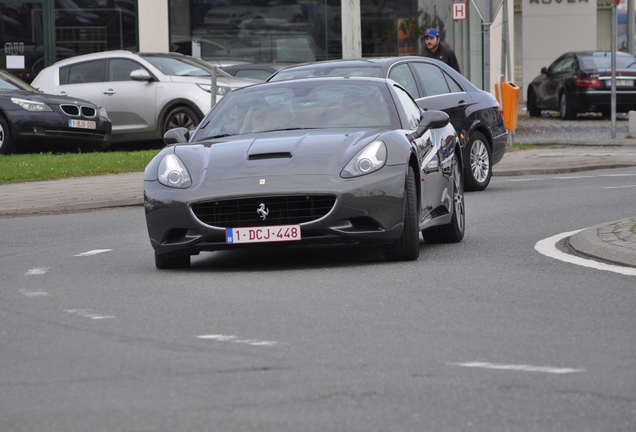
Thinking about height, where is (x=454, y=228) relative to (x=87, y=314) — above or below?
above

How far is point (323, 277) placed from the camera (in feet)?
25.8

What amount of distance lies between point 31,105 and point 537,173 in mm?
7964

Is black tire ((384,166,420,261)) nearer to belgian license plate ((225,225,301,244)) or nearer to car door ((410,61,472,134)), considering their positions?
belgian license plate ((225,225,301,244))

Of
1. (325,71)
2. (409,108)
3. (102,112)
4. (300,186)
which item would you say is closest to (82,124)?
(102,112)

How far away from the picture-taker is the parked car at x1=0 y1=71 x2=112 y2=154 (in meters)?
20.0

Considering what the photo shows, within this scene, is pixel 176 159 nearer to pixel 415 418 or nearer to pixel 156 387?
pixel 156 387

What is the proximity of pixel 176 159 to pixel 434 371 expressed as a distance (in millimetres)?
3931

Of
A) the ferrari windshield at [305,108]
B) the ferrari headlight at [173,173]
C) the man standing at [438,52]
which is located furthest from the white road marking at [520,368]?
the man standing at [438,52]

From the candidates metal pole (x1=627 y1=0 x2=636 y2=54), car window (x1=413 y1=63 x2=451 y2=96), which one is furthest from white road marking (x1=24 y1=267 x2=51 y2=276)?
metal pole (x1=627 y1=0 x2=636 y2=54)

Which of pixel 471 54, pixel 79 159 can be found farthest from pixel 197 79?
pixel 471 54

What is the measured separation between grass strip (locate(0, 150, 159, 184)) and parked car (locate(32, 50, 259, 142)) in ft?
4.34

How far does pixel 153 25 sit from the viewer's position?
29453 mm

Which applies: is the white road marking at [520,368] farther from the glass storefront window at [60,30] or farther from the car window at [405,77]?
the glass storefront window at [60,30]

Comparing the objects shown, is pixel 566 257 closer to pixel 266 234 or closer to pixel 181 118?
pixel 266 234
